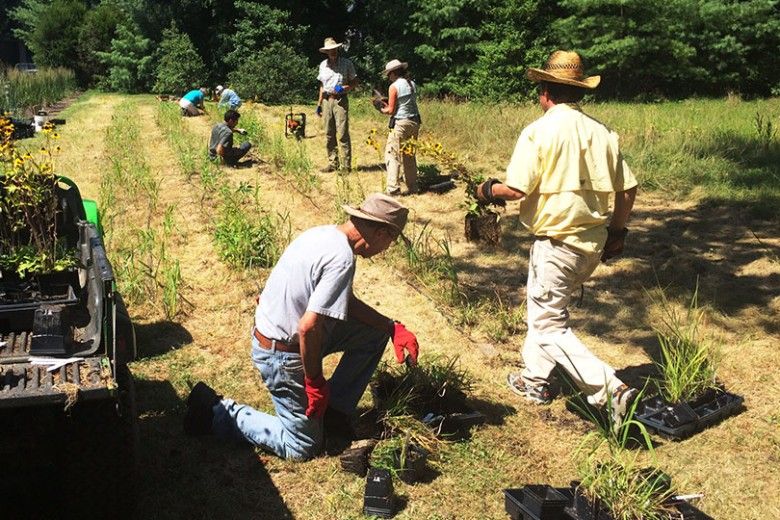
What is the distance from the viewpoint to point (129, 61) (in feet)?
99.0

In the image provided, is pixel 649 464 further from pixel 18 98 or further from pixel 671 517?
pixel 18 98

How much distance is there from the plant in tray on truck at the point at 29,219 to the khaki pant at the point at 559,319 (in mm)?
2680

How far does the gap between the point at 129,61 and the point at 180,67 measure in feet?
13.2

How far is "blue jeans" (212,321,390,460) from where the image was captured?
3902 mm

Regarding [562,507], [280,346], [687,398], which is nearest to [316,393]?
[280,346]

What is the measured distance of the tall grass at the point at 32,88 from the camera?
765 inches

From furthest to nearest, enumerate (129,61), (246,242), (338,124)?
(129,61), (338,124), (246,242)

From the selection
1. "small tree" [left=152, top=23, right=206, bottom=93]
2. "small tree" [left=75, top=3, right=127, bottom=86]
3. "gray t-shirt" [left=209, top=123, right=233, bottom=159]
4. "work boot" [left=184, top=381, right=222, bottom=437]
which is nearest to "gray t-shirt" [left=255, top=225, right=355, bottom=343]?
"work boot" [left=184, top=381, right=222, bottom=437]

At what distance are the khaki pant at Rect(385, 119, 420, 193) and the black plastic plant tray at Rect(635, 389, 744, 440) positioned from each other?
570 cm

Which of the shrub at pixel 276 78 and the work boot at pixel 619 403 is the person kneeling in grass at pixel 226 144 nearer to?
the work boot at pixel 619 403

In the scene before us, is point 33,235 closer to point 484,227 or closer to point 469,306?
point 469,306

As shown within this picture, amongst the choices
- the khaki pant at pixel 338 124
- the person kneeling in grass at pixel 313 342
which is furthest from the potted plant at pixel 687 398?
the khaki pant at pixel 338 124

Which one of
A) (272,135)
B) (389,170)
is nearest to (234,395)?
(389,170)

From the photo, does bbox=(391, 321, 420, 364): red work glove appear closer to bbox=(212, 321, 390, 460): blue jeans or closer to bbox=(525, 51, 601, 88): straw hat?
bbox=(212, 321, 390, 460): blue jeans
